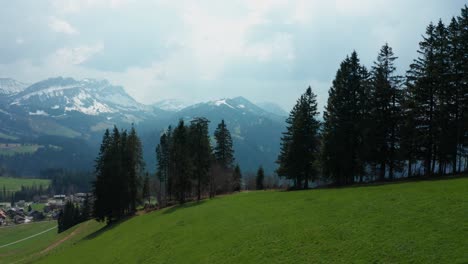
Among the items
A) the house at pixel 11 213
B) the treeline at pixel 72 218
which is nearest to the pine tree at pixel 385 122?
the treeline at pixel 72 218

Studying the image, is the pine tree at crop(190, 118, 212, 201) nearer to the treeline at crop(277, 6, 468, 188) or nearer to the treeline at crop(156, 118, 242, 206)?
the treeline at crop(156, 118, 242, 206)

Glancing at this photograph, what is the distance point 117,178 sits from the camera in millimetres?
67125

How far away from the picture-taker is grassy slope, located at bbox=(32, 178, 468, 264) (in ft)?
64.1

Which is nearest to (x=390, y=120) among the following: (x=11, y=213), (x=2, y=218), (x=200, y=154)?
(x=200, y=154)

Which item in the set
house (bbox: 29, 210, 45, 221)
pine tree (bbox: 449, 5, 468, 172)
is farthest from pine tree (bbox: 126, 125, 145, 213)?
house (bbox: 29, 210, 45, 221)

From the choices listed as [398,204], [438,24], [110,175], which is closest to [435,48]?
[438,24]

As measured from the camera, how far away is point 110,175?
66688 mm

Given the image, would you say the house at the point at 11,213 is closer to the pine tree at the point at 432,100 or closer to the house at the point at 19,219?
the house at the point at 19,219

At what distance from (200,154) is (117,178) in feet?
51.3

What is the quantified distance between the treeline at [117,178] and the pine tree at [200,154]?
1319 centimetres

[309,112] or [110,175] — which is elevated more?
[309,112]

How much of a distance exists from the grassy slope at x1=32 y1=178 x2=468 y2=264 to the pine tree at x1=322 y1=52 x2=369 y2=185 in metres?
10.2

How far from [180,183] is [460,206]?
47.4 m

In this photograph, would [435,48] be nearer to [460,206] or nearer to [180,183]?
[460,206]
